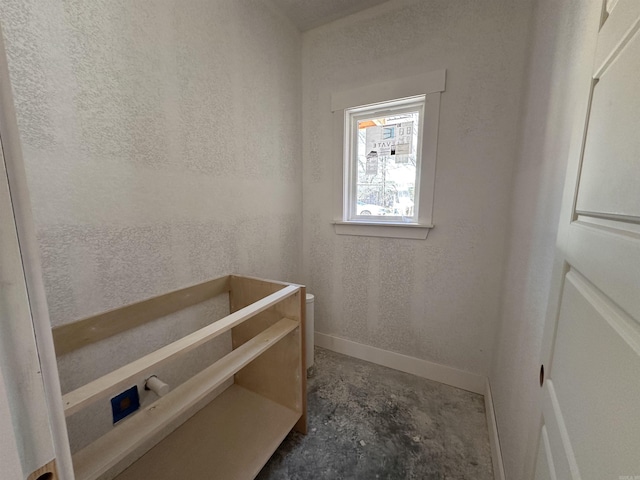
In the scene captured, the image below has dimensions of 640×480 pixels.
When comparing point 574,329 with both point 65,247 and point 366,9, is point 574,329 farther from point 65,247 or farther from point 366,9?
point 366,9

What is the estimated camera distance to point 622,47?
16.5 inches

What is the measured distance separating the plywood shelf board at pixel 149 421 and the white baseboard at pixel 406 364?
1113 millimetres

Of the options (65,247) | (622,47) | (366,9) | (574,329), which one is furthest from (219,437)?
(366,9)

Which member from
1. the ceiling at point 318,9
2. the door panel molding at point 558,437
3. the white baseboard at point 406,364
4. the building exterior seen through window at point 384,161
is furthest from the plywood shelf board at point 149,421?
the ceiling at point 318,9

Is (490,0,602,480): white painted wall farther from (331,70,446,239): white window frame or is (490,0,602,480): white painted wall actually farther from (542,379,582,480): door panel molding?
(331,70,446,239): white window frame

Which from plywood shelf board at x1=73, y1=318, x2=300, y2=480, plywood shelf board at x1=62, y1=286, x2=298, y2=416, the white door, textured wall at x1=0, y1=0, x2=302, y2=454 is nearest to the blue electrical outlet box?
textured wall at x1=0, y1=0, x2=302, y2=454

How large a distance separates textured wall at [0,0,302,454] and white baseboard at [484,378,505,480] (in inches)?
60.5

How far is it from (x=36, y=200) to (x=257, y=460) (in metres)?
1.36

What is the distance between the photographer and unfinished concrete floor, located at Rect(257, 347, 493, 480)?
122 cm

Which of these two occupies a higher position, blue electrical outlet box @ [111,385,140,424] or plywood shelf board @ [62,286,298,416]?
plywood shelf board @ [62,286,298,416]

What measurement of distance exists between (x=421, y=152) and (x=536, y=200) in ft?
2.85

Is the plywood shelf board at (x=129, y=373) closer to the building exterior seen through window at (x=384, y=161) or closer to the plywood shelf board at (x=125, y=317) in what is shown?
the plywood shelf board at (x=125, y=317)

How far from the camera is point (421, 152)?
5.59ft

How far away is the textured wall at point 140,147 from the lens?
2.78 ft
